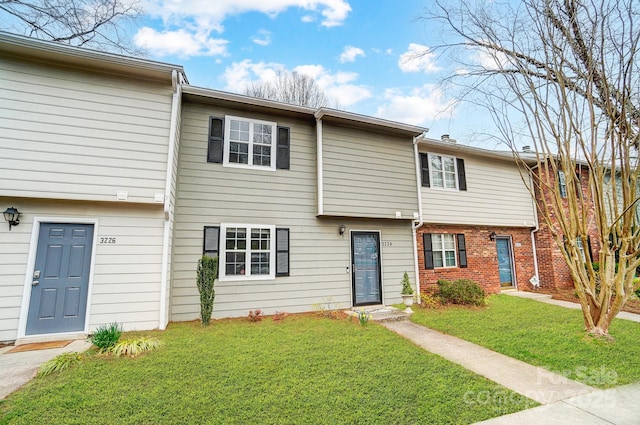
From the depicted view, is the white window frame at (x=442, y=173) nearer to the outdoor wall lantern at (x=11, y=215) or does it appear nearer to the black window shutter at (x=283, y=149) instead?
the black window shutter at (x=283, y=149)

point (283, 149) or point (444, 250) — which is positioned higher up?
point (283, 149)

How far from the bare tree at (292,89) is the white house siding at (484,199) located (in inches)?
354

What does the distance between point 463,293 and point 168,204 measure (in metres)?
7.49

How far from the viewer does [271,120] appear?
7.38m

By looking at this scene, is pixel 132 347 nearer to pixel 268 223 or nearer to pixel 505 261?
pixel 268 223

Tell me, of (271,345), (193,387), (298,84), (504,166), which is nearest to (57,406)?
(193,387)

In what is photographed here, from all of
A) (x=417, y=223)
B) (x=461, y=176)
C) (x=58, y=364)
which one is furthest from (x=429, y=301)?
(x=58, y=364)

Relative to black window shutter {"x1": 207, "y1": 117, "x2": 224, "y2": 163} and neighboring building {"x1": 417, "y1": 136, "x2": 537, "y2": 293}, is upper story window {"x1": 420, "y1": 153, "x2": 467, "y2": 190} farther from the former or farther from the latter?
black window shutter {"x1": 207, "y1": 117, "x2": 224, "y2": 163}

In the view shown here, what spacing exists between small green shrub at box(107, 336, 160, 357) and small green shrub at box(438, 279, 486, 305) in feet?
22.9

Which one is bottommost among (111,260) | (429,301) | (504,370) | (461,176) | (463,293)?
(504,370)

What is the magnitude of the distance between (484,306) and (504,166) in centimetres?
586

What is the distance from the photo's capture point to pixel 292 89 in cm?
1614

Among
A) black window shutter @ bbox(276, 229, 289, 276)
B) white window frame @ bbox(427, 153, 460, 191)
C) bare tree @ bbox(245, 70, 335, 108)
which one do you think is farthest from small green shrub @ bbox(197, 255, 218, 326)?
bare tree @ bbox(245, 70, 335, 108)

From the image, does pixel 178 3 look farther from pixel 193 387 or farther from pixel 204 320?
pixel 193 387
